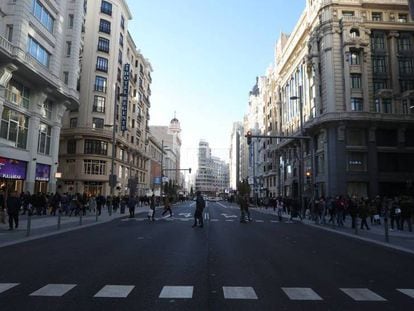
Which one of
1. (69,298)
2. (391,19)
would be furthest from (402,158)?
(69,298)

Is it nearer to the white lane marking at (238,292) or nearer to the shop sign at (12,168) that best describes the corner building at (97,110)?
the shop sign at (12,168)

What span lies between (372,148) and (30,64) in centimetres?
3743

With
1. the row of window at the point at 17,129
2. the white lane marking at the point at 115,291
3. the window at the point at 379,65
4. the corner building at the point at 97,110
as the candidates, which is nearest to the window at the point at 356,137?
the window at the point at 379,65

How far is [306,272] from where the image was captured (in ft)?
29.7

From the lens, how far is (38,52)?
33625mm

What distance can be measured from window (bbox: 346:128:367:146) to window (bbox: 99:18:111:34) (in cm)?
3746

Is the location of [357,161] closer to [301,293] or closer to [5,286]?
[301,293]

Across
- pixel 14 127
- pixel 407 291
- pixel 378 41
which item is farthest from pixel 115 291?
pixel 378 41

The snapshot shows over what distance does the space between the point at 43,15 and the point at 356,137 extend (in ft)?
118

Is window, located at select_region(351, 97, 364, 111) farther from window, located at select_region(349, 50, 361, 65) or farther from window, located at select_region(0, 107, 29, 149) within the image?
window, located at select_region(0, 107, 29, 149)

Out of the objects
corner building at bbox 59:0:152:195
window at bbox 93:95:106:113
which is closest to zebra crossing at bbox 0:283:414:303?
corner building at bbox 59:0:152:195

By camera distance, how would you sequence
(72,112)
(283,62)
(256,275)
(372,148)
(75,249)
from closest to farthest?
(256,275) → (75,249) → (372,148) → (72,112) → (283,62)

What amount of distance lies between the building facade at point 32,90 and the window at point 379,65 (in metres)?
34.8

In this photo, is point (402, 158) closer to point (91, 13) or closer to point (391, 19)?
point (391, 19)
